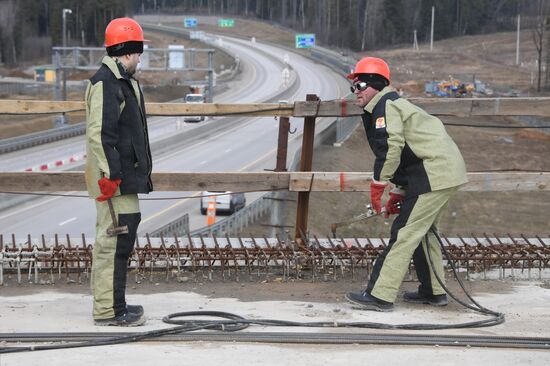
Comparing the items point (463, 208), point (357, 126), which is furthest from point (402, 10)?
point (463, 208)

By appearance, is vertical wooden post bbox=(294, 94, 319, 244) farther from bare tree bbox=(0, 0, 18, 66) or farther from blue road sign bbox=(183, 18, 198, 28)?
blue road sign bbox=(183, 18, 198, 28)

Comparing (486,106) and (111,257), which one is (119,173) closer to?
(111,257)

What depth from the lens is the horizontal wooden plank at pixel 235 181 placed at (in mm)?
7855

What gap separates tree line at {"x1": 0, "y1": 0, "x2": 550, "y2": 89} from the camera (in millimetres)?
110312

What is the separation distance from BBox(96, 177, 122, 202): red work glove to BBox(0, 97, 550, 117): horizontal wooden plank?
1.89 meters

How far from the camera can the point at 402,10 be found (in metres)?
135

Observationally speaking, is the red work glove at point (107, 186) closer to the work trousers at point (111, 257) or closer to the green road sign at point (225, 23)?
the work trousers at point (111, 257)

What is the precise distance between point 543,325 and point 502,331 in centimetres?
34

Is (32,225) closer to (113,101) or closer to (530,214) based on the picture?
(530,214)

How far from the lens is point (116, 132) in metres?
6.02

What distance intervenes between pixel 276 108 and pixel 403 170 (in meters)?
1.53

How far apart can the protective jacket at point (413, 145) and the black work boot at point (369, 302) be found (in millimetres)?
764

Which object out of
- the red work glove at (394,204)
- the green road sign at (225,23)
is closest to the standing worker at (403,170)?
the red work glove at (394,204)

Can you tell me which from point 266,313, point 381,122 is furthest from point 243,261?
point 381,122
